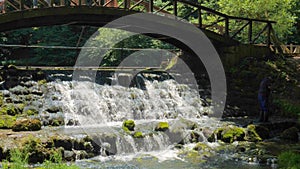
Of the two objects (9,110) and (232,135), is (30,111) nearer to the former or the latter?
(9,110)

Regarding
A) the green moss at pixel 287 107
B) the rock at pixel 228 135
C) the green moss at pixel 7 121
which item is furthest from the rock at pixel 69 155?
the green moss at pixel 287 107

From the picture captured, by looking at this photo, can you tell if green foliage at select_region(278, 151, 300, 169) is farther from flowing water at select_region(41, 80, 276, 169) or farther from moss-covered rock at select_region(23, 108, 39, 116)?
moss-covered rock at select_region(23, 108, 39, 116)

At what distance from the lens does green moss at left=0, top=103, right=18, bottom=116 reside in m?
13.7

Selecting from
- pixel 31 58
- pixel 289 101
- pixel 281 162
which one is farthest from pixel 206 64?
pixel 31 58

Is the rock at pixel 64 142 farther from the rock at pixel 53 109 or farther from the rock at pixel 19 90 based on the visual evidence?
the rock at pixel 19 90

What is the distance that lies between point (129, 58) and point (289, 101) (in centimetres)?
1434

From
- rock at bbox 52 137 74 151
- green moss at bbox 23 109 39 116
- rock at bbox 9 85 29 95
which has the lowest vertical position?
rock at bbox 52 137 74 151

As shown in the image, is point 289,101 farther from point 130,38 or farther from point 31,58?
point 31,58

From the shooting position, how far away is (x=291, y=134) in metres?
13.5

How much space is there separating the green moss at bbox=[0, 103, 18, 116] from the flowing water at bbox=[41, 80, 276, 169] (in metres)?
1.41

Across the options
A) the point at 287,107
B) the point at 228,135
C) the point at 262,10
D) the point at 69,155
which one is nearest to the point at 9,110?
the point at 69,155

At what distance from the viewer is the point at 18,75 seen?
1647cm

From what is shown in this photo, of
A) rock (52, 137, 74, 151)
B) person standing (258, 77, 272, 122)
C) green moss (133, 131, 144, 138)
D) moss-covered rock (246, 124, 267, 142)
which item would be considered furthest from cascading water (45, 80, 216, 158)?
person standing (258, 77, 272, 122)

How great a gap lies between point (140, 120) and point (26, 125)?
16.5 ft
